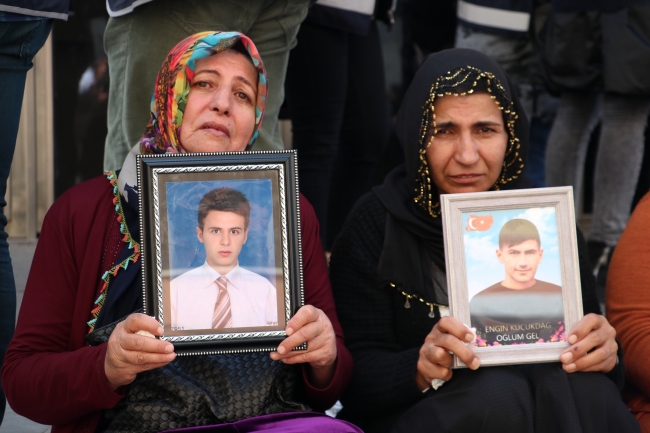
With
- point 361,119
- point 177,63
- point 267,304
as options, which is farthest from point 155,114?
point 361,119

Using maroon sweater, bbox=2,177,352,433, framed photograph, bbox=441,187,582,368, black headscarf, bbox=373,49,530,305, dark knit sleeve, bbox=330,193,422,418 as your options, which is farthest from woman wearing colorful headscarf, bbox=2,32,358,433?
framed photograph, bbox=441,187,582,368

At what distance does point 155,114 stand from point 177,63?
0.48ft

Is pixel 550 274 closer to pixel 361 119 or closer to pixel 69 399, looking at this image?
pixel 69 399

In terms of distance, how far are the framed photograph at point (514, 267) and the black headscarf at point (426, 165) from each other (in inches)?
13.1

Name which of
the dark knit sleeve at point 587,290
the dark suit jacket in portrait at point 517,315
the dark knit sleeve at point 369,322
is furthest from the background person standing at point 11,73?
the dark knit sleeve at point 587,290

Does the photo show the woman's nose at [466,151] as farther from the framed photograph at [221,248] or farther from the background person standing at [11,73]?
the background person standing at [11,73]

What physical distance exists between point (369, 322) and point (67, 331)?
0.79 meters

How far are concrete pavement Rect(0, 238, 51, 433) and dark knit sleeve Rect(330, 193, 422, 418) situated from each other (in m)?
1.16

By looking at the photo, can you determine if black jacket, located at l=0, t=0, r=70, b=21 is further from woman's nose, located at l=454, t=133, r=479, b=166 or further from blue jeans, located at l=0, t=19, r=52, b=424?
woman's nose, located at l=454, t=133, r=479, b=166

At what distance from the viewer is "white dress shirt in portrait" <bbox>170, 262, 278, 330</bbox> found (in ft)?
6.23

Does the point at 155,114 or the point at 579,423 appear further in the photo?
the point at 155,114

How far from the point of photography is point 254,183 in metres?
1.98

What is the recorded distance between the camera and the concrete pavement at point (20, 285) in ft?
9.50

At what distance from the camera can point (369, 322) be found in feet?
7.85
